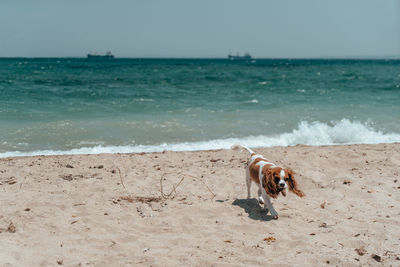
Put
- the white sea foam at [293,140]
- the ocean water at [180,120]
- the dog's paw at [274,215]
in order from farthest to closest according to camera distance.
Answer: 1. the ocean water at [180,120]
2. the white sea foam at [293,140]
3. the dog's paw at [274,215]

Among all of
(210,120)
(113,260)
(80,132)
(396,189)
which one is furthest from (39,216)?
(210,120)

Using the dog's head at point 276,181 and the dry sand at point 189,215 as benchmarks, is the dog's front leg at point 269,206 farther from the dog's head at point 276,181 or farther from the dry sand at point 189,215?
the dog's head at point 276,181

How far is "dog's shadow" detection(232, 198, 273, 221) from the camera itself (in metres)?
5.38

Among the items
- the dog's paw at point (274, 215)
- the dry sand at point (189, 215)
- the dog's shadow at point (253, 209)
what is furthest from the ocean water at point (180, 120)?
the dog's paw at point (274, 215)

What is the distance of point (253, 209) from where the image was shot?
18.6 ft

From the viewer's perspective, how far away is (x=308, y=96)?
2206cm

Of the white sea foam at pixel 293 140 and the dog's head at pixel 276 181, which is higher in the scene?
the dog's head at pixel 276 181

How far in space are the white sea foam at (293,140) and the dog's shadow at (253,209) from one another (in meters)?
4.51

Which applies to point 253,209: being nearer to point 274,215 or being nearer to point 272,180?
point 274,215

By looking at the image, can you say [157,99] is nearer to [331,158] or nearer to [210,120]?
[210,120]

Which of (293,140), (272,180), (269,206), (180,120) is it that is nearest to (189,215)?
(269,206)

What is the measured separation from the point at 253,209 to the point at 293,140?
21.0 ft

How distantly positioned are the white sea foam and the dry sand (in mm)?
1726

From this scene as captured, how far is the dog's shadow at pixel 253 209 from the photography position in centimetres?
538
